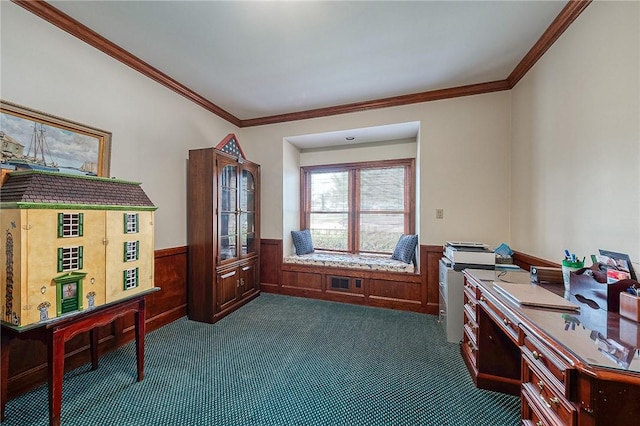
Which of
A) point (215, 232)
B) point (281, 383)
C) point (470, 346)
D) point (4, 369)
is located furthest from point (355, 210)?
point (4, 369)

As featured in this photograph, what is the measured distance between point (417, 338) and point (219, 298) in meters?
2.22

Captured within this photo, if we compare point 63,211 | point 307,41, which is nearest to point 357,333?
point 63,211

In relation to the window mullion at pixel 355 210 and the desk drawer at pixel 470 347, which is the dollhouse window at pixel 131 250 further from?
the window mullion at pixel 355 210

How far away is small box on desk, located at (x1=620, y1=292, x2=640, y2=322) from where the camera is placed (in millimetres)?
1042

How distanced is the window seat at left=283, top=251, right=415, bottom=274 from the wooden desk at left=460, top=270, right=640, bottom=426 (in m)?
1.66

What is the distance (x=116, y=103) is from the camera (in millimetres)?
2326

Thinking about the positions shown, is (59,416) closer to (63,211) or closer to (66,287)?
(66,287)


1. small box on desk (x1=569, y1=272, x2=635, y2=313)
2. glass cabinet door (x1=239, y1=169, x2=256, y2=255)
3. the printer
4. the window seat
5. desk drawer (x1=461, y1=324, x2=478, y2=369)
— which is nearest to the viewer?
small box on desk (x1=569, y1=272, x2=635, y2=313)

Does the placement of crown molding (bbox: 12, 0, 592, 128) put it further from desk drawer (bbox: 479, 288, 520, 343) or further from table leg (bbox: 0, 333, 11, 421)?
table leg (bbox: 0, 333, 11, 421)

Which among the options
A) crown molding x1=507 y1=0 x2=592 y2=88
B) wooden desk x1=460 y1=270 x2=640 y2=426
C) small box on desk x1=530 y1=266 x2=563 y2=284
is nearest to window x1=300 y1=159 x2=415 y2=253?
crown molding x1=507 y1=0 x2=592 y2=88

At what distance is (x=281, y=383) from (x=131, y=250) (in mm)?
1446

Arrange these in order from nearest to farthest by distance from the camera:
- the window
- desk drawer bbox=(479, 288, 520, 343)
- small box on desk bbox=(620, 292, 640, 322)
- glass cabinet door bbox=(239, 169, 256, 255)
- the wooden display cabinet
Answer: small box on desk bbox=(620, 292, 640, 322) < desk drawer bbox=(479, 288, 520, 343) < the wooden display cabinet < glass cabinet door bbox=(239, 169, 256, 255) < the window

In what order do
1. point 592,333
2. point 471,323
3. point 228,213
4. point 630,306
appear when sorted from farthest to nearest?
point 228,213 → point 471,323 → point 630,306 → point 592,333

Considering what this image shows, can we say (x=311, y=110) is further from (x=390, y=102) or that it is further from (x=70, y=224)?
(x=70, y=224)
